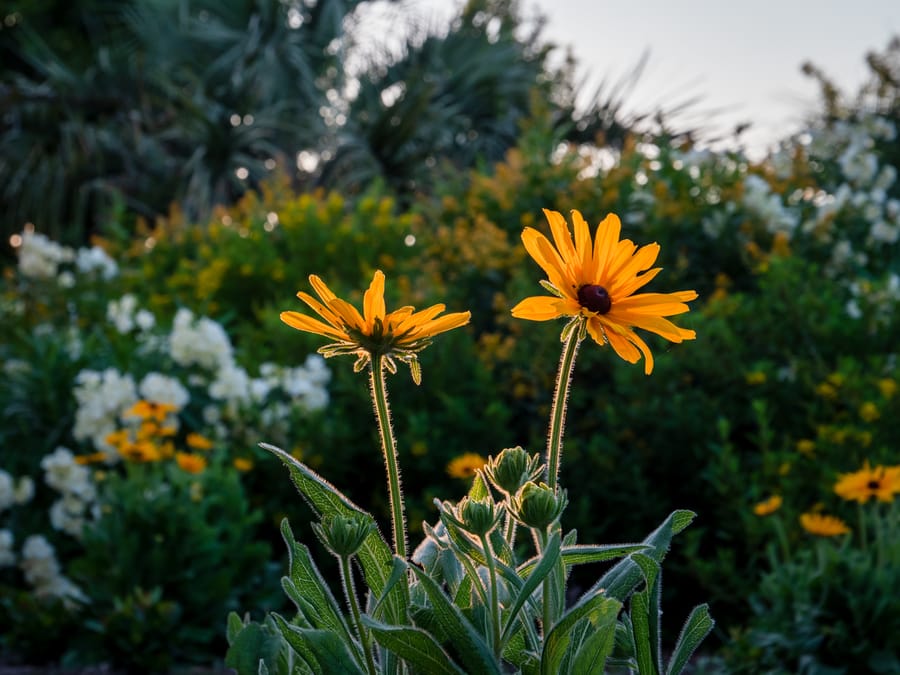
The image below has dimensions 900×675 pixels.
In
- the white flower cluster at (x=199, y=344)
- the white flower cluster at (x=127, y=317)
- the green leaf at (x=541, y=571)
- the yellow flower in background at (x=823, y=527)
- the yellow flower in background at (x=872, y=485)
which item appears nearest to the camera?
the green leaf at (x=541, y=571)

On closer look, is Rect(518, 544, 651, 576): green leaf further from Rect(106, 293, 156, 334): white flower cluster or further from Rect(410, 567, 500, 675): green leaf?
Rect(106, 293, 156, 334): white flower cluster

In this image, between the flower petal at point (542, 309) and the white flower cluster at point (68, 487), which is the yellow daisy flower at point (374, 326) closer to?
the flower petal at point (542, 309)

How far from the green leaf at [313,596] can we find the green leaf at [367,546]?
0.04 m

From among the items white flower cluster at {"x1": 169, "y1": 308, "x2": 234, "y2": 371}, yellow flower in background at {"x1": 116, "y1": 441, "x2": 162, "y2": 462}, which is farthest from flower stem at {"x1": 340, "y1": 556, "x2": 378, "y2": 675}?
white flower cluster at {"x1": 169, "y1": 308, "x2": 234, "y2": 371}

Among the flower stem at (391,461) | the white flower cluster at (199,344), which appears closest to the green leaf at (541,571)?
the flower stem at (391,461)

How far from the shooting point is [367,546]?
3.57ft

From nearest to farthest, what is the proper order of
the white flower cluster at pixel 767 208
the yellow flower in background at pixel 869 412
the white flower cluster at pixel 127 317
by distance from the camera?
the yellow flower in background at pixel 869 412, the white flower cluster at pixel 127 317, the white flower cluster at pixel 767 208

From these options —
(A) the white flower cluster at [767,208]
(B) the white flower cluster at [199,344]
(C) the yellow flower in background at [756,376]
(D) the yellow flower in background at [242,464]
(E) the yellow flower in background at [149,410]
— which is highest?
(A) the white flower cluster at [767,208]

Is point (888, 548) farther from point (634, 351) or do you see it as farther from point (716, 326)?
point (634, 351)

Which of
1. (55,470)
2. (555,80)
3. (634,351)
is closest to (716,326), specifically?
(55,470)

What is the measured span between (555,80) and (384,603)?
11.9m

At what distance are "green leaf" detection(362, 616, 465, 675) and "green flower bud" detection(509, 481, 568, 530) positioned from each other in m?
0.14

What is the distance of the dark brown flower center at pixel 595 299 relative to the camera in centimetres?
104

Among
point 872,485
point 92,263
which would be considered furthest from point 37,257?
point 872,485
